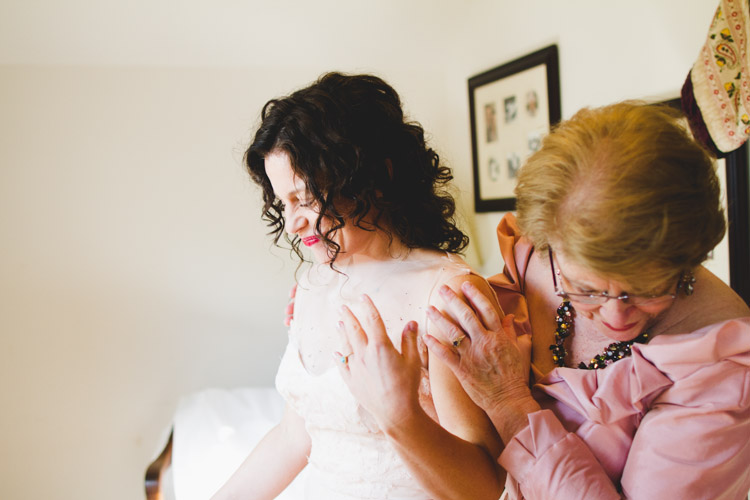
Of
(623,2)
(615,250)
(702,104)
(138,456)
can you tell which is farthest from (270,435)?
(623,2)

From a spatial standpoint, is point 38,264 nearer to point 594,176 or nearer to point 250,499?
point 250,499

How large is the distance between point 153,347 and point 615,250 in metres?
2.20

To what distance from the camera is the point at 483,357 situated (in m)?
0.87

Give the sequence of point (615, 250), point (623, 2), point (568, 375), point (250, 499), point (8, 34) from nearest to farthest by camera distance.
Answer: point (615, 250) < point (568, 375) < point (250, 499) < point (623, 2) < point (8, 34)

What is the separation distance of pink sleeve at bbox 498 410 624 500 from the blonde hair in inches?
10.2

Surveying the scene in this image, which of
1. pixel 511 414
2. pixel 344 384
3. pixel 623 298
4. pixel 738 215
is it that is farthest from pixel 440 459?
pixel 738 215

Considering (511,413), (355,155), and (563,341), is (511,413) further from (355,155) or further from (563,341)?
(355,155)

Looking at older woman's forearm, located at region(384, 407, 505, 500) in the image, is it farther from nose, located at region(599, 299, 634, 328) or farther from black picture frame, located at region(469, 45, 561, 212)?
black picture frame, located at region(469, 45, 561, 212)

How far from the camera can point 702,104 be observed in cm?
130

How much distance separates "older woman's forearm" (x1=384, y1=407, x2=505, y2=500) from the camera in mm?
830

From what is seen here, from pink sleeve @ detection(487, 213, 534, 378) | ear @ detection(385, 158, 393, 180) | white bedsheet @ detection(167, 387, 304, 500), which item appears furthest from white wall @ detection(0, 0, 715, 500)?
ear @ detection(385, 158, 393, 180)

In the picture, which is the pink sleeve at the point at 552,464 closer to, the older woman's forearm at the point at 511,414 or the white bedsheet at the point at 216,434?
the older woman's forearm at the point at 511,414

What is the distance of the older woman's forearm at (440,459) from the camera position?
830 mm

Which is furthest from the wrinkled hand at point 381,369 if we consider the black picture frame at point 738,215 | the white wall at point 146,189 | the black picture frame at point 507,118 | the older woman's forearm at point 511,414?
the black picture frame at point 507,118
